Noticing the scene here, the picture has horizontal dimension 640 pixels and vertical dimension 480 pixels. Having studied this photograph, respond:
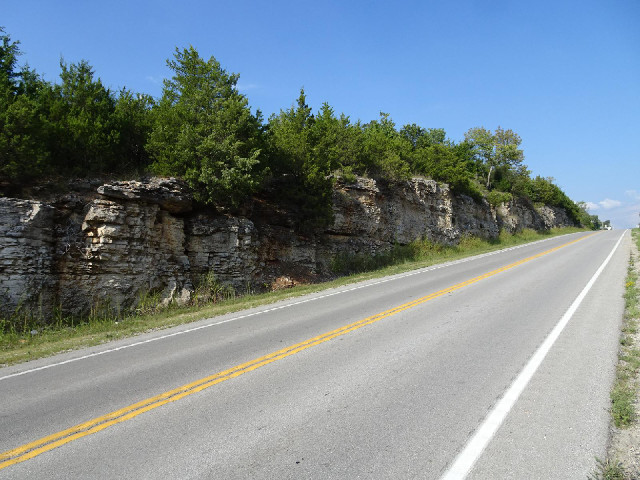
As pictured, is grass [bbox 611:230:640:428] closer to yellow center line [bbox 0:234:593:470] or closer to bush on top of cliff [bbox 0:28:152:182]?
yellow center line [bbox 0:234:593:470]

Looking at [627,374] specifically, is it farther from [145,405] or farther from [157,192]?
[157,192]

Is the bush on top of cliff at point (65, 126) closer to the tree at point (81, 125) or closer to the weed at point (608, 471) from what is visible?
the tree at point (81, 125)

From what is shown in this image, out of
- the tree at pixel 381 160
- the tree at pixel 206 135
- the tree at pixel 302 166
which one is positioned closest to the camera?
the tree at pixel 206 135

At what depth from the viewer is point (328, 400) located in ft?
16.3

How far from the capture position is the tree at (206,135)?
14680 mm

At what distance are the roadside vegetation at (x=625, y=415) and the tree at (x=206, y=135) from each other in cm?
1214

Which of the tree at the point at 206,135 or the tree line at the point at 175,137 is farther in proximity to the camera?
the tree at the point at 206,135

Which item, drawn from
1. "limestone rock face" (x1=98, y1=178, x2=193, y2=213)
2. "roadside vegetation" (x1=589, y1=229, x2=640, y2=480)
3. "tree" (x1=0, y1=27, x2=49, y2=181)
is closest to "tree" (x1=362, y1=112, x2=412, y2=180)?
"limestone rock face" (x1=98, y1=178, x2=193, y2=213)


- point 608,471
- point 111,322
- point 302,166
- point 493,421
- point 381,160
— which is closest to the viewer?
point 608,471

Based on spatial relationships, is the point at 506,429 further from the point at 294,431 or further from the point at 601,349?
the point at 601,349

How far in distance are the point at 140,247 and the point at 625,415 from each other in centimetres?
1308

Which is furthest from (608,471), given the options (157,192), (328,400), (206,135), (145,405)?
(206,135)

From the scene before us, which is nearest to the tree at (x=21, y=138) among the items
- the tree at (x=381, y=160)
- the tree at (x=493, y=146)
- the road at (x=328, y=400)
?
the road at (x=328, y=400)

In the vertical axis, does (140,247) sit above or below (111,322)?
above
